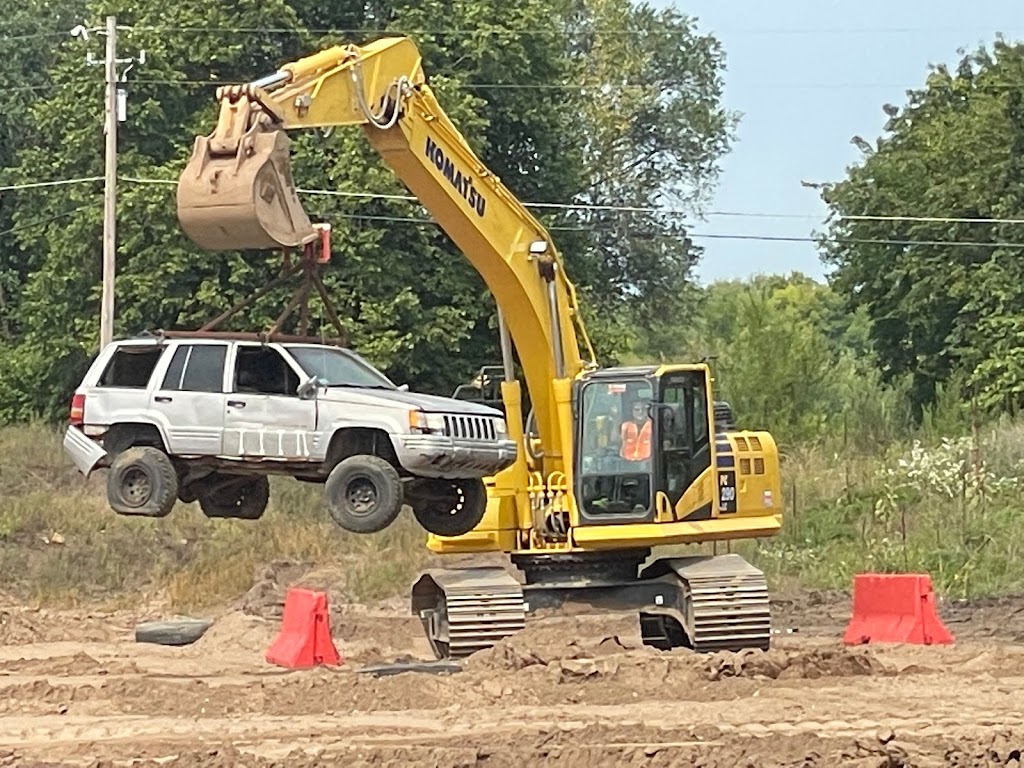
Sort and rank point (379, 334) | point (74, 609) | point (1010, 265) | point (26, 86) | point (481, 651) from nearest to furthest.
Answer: point (481, 651) → point (74, 609) → point (379, 334) → point (1010, 265) → point (26, 86)

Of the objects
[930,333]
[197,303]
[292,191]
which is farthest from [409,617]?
[930,333]

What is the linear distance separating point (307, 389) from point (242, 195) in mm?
2247

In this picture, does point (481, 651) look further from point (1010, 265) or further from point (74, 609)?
point (1010, 265)

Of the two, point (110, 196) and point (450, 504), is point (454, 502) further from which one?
point (110, 196)

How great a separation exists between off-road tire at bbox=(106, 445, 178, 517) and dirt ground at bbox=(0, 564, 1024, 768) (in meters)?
1.48

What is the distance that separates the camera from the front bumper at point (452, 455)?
626 inches

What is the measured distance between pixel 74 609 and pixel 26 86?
2843 centimetres

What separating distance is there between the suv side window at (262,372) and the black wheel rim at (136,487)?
3.71 feet

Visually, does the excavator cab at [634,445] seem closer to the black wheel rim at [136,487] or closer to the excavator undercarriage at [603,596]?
the excavator undercarriage at [603,596]

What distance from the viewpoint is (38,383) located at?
44.2 m

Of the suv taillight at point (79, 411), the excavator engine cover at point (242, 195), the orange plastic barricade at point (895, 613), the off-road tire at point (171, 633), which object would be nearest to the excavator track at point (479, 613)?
the suv taillight at point (79, 411)

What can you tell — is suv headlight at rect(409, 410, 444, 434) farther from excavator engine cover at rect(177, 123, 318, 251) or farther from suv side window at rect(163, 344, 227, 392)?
excavator engine cover at rect(177, 123, 318, 251)

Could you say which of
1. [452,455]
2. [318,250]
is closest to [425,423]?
[452,455]

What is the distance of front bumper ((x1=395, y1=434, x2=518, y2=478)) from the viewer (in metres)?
15.9
